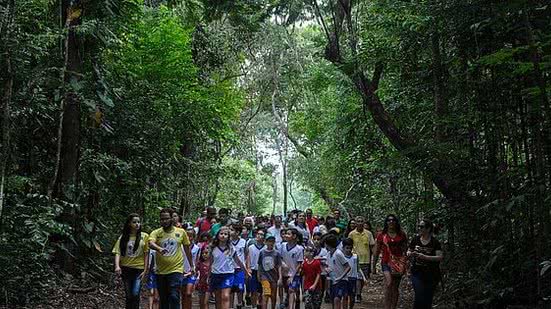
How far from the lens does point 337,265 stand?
10.5 metres

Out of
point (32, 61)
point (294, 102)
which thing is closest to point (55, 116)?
point (32, 61)

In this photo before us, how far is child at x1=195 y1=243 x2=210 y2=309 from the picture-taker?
35.9ft

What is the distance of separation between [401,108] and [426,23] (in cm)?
560

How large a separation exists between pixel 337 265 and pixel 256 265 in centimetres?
230

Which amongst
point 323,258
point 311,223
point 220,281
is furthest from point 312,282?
point 311,223

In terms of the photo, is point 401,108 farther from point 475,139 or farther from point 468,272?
point 468,272

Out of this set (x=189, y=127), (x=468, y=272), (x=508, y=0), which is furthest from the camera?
(x=189, y=127)

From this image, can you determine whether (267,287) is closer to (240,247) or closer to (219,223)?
(240,247)

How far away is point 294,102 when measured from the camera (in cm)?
3494

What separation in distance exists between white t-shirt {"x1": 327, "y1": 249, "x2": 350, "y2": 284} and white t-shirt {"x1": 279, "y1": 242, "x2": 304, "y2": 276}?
88 cm

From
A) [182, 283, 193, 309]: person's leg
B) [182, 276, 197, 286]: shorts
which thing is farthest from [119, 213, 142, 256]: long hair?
[182, 283, 193, 309]: person's leg

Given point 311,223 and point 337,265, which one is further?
point 311,223

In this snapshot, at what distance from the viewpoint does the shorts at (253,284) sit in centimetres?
1220

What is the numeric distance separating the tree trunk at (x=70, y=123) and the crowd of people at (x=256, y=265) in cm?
245
